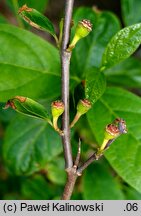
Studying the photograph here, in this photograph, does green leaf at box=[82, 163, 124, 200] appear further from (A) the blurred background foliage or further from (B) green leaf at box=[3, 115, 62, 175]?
(B) green leaf at box=[3, 115, 62, 175]

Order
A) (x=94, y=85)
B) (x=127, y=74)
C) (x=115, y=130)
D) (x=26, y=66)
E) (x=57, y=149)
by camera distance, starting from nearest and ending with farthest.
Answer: (x=115, y=130) < (x=94, y=85) < (x=26, y=66) < (x=57, y=149) < (x=127, y=74)

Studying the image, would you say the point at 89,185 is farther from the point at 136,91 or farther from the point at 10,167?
the point at 136,91

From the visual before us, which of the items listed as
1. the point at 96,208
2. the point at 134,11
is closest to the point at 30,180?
the point at 96,208

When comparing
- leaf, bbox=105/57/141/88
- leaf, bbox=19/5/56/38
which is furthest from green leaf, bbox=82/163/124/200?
leaf, bbox=19/5/56/38

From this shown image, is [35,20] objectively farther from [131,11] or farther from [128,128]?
[131,11]

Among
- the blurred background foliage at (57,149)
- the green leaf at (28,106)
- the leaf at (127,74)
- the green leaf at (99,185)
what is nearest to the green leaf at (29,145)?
the blurred background foliage at (57,149)

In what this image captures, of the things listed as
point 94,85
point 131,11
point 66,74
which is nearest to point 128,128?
point 94,85

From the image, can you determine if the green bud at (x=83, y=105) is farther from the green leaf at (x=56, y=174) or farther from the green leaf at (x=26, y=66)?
the green leaf at (x=56, y=174)
